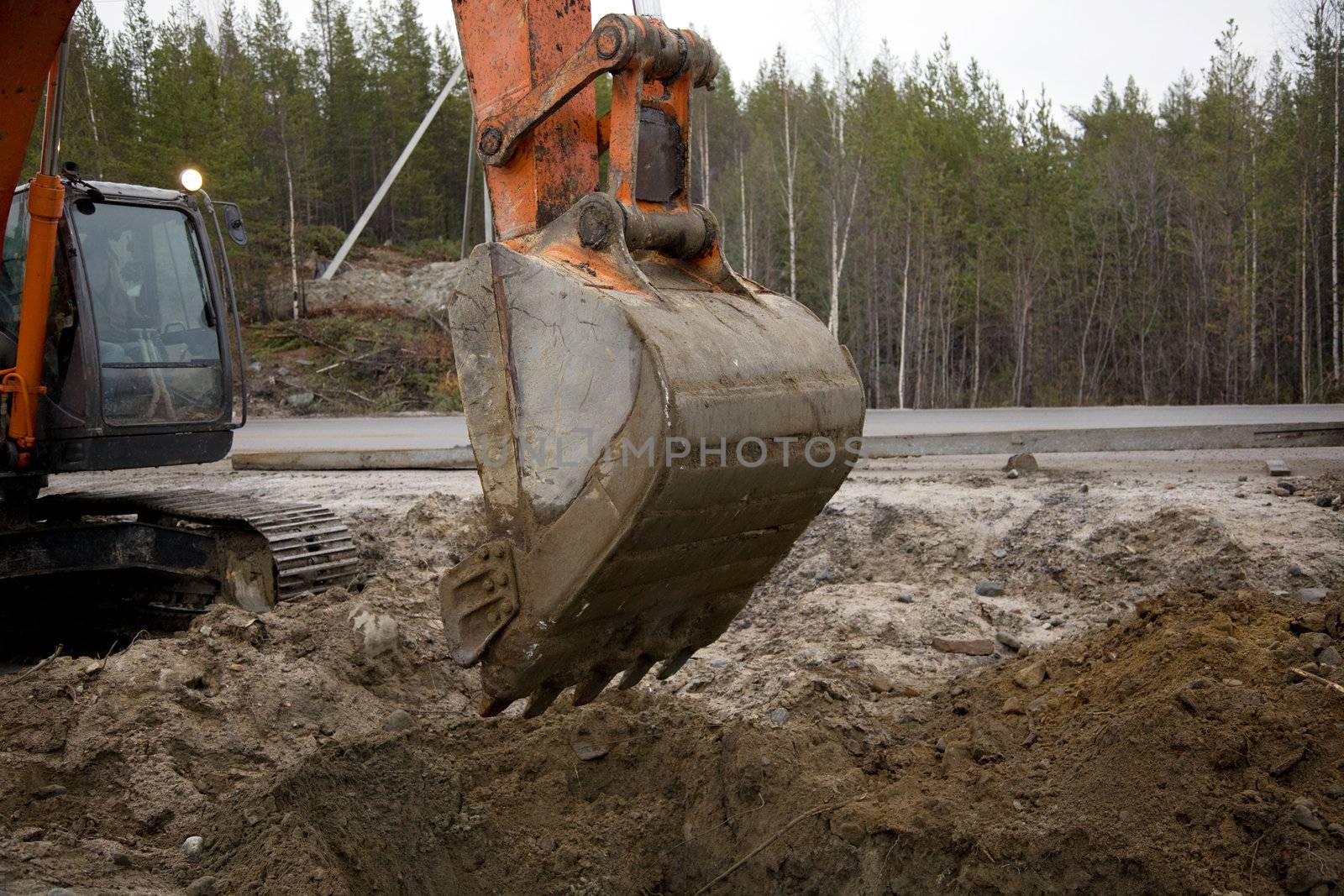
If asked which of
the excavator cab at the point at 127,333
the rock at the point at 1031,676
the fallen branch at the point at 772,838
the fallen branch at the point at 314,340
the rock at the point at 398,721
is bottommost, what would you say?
the fallen branch at the point at 772,838

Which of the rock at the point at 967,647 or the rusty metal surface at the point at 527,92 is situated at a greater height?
the rusty metal surface at the point at 527,92

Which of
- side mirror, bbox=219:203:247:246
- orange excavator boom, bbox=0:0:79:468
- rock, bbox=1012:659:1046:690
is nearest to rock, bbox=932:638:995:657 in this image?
rock, bbox=1012:659:1046:690

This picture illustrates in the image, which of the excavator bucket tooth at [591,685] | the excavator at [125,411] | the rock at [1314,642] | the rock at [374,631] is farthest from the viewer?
the excavator at [125,411]

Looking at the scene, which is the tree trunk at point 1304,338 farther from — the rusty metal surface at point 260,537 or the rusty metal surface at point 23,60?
the rusty metal surface at point 23,60

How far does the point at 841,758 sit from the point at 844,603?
178 cm

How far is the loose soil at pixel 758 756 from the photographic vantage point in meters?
2.88

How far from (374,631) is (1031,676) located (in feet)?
8.92

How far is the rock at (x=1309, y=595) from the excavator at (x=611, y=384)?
3.17 m

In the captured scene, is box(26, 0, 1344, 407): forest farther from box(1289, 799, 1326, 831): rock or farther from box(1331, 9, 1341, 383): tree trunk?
box(1289, 799, 1326, 831): rock

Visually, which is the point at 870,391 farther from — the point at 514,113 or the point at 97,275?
the point at 514,113

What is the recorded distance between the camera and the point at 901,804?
3.16 meters

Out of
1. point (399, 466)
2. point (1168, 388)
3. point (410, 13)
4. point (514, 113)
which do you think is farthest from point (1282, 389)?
point (410, 13)

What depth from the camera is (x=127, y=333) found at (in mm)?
5301

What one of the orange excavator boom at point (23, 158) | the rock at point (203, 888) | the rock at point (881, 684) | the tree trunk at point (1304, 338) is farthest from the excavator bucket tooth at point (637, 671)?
the tree trunk at point (1304, 338)
